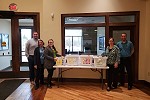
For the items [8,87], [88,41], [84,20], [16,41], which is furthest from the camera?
[16,41]

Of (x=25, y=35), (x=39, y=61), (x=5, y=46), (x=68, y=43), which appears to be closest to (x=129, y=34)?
(x=68, y=43)

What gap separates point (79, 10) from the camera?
18.3ft

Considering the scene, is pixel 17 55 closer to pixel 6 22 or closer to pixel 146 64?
pixel 6 22

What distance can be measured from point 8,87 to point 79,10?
127 inches

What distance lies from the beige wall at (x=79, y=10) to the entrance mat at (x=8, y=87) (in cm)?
158

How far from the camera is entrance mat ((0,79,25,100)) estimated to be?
4.32 m

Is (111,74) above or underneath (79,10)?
underneath

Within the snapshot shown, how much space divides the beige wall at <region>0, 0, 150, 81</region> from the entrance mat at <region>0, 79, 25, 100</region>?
1579mm

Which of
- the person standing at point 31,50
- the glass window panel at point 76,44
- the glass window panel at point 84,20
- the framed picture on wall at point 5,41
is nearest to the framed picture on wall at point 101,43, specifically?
the glass window panel at point 84,20

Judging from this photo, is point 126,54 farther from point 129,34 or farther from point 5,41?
point 5,41

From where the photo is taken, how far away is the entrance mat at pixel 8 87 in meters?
4.32

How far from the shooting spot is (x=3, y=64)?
251 inches

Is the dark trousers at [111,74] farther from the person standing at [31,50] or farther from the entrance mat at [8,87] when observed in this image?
the entrance mat at [8,87]

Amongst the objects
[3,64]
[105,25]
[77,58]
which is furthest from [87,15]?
[3,64]
